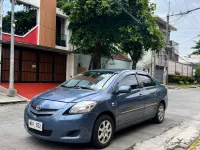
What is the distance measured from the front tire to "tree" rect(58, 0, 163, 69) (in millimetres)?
11621

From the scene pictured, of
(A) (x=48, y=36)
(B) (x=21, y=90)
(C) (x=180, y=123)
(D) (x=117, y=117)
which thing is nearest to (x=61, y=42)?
(A) (x=48, y=36)

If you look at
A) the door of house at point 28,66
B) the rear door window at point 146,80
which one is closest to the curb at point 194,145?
the rear door window at point 146,80

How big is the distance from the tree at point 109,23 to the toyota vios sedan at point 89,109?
1044 centimetres

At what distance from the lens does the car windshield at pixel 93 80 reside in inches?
208

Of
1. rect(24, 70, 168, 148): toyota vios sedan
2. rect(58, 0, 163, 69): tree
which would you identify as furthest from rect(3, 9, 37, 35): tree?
rect(24, 70, 168, 148): toyota vios sedan

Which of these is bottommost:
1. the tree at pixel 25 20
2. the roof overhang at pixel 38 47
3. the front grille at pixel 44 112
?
the front grille at pixel 44 112

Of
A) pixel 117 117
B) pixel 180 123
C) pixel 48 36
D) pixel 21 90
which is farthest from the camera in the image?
pixel 48 36

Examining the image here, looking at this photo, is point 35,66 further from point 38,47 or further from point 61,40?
point 61,40

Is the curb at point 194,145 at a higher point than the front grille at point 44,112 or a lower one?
lower

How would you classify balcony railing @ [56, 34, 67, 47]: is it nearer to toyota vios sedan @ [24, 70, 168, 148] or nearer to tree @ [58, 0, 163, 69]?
tree @ [58, 0, 163, 69]

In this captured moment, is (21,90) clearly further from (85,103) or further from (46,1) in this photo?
(85,103)

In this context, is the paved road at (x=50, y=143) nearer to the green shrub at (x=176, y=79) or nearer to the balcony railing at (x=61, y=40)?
the balcony railing at (x=61, y=40)

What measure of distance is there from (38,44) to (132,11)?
703 centimetres

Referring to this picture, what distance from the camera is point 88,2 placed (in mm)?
15438
